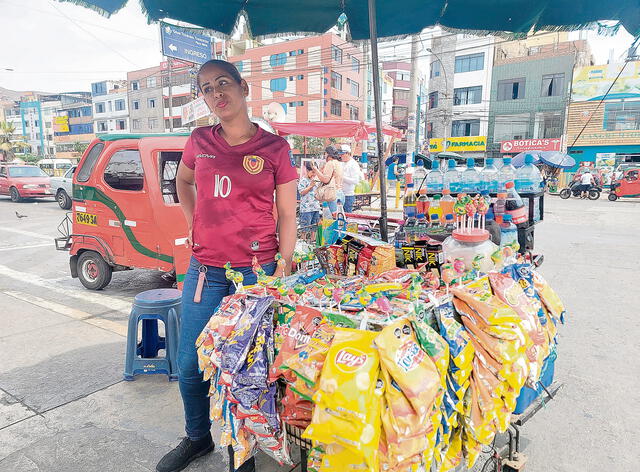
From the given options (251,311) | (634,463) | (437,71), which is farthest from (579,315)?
(437,71)

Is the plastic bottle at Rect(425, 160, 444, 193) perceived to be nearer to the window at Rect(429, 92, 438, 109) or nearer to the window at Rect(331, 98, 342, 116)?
the window at Rect(429, 92, 438, 109)

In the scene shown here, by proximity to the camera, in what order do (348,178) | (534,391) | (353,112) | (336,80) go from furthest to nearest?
(353,112)
(336,80)
(348,178)
(534,391)

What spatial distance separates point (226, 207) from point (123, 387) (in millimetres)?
2063

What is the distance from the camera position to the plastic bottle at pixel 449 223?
3.06 meters

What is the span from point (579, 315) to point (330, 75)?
37.8m

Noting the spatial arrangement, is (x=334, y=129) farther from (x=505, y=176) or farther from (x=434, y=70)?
(x=434, y=70)

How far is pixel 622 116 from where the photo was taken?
1168 inches

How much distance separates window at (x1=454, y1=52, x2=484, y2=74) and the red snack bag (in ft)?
127

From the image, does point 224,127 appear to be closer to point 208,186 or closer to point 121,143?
point 208,186

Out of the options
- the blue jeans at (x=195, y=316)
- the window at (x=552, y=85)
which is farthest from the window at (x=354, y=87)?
the blue jeans at (x=195, y=316)

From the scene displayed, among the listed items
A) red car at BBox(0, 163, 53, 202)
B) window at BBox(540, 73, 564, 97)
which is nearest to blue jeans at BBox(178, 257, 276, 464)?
red car at BBox(0, 163, 53, 202)

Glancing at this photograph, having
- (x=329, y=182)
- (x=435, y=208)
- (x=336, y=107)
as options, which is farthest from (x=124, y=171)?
(x=336, y=107)

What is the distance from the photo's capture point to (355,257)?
2742mm

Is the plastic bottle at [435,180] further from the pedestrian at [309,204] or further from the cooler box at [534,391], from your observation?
the pedestrian at [309,204]
